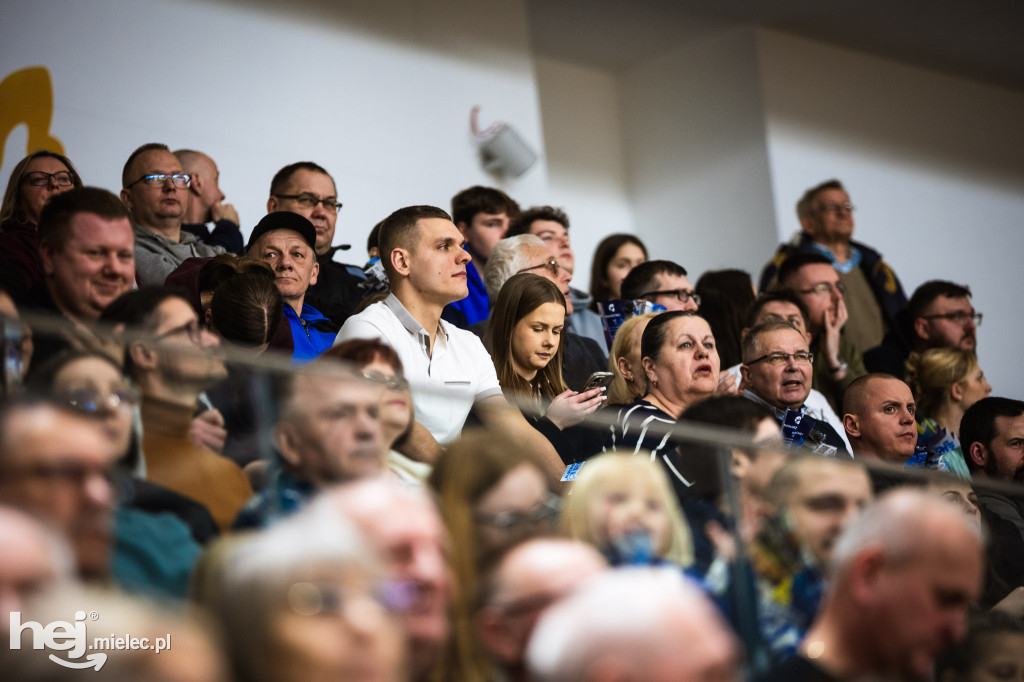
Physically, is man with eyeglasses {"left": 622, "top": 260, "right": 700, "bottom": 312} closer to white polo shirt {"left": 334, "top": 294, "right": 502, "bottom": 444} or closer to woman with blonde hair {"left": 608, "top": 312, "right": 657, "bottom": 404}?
woman with blonde hair {"left": 608, "top": 312, "right": 657, "bottom": 404}

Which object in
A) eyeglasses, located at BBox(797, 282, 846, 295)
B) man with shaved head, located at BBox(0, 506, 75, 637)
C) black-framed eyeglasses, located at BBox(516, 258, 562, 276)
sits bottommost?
man with shaved head, located at BBox(0, 506, 75, 637)

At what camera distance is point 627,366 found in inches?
146

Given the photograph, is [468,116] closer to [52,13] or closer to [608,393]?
[52,13]

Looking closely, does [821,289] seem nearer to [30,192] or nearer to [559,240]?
[559,240]

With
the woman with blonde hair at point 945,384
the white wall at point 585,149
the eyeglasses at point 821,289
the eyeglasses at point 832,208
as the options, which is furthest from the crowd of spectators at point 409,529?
the white wall at point 585,149

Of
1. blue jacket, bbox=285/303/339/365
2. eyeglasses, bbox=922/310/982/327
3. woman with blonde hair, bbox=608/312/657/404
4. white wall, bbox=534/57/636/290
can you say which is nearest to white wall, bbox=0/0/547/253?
white wall, bbox=534/57/636/290

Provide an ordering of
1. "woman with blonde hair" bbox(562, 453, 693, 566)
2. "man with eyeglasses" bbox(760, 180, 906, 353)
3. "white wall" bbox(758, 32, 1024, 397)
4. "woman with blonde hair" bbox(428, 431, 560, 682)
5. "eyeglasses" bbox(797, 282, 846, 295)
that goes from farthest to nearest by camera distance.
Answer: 1. "white wall" bbox(758, 32, 1024, 397)
2. "man with eyeglasses" bbox(760, 180, 906, 353)
3. "eyeglasses" bbox(797, 282, 846, 295)
4. "woman with blonde hair" bbox(562, 453, 693, 566)
5. "woman with blonde hair" bbox(428, 431, 560, 682)

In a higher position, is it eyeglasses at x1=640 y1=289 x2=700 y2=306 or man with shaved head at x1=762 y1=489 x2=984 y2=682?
eyeglasses at x1=640 y1=289 x2=700 y2=306

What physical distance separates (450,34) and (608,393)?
3.56 m

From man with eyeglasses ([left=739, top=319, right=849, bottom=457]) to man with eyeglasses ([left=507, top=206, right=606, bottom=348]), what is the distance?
0.80 metres

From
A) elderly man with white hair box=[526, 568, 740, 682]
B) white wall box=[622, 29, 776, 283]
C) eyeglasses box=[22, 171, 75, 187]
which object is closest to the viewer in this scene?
elderly man with white hair box=[526, 568, 740, 682]

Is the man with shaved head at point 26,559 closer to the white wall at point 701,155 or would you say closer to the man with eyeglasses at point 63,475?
the man with eyeglasses at point 63,475

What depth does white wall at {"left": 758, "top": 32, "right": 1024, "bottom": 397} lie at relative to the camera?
303 inches

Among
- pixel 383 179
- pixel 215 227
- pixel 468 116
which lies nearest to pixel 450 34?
pixel 468 116
